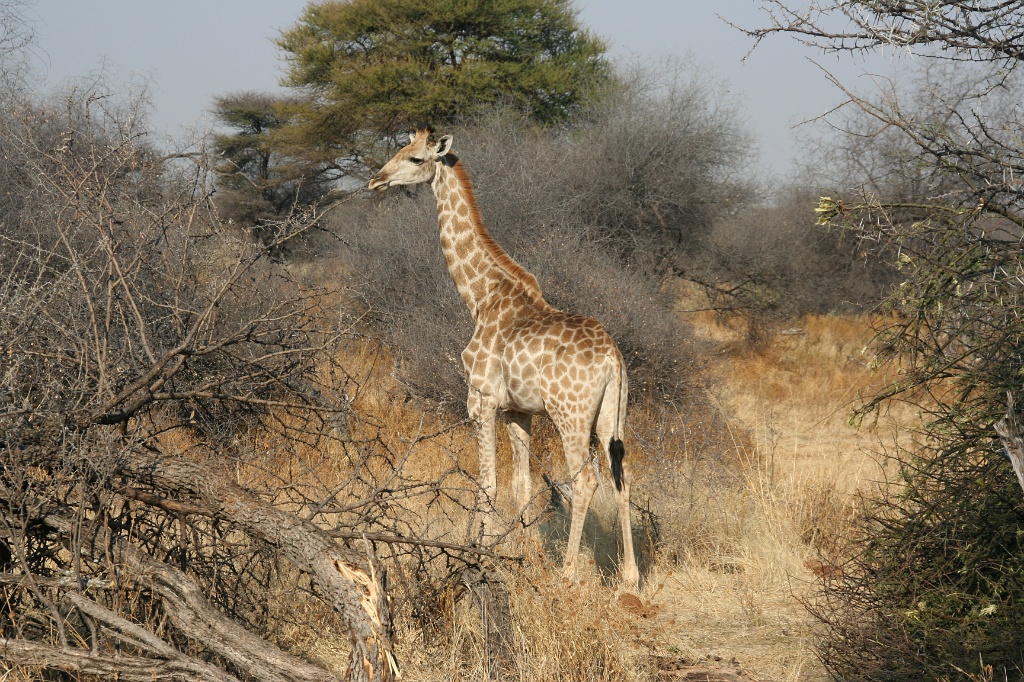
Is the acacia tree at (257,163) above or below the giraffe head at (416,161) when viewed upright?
above

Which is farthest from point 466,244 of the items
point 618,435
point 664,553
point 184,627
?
point 184,627

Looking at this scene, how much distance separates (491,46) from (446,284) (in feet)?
33.2

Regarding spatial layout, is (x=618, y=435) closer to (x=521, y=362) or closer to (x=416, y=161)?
(x=521, y=362)

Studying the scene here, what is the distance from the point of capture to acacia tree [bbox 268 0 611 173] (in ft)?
57.7

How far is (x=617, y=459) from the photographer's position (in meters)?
5.66

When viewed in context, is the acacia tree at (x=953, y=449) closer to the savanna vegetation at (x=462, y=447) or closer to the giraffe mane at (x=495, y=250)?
the savanna vegetation at (x=462, y=447)

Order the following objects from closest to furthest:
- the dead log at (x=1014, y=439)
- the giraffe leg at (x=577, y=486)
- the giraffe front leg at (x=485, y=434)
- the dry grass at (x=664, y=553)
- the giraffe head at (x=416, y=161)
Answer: the dead log at (x=1014, y=439) < the dry grass at (x=664, y=553) < the giraffe leg at (x=577, y=486) < the giraffe front leg at (x=485, y=434) < the giraffe head at (x=416, y=161)

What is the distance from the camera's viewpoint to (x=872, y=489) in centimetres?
659

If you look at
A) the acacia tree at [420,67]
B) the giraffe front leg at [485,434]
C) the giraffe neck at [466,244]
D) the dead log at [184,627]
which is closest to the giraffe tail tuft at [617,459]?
the giraffe front leg at [485,434]

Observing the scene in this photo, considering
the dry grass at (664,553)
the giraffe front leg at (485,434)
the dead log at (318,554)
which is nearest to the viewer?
the dead log at (318,554)

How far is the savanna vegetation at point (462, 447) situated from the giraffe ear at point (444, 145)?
1269 millimetres

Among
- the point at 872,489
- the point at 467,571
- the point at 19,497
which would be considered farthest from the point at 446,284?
the point at 19,497

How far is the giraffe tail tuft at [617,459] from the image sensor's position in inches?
223

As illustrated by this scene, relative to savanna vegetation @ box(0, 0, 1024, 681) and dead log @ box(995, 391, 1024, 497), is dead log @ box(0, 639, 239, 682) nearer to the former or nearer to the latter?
savanna vegetation @ box(0, 0, 1024, 681)
